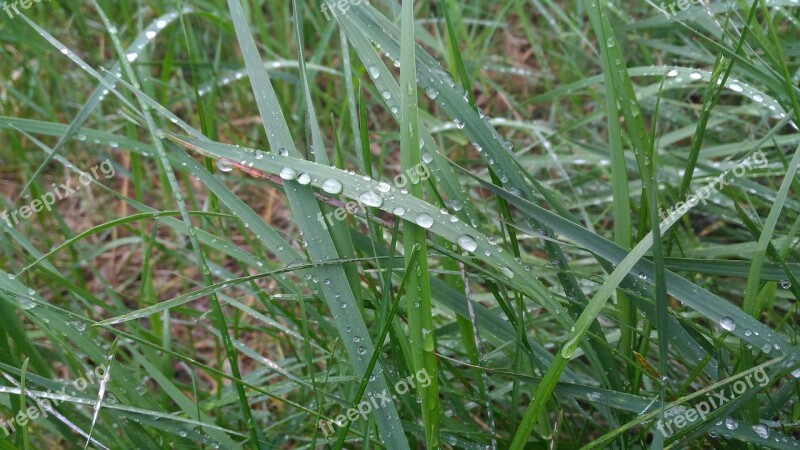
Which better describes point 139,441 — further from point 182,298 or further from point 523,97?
point 523,97

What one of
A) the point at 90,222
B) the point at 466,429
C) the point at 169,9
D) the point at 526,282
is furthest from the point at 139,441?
the point at 169,9

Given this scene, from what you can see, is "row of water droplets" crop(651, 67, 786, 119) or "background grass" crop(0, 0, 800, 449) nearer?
"background grass" crop(0, 0, 800, 449)

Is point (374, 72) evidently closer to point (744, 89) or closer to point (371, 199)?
point (371, 199)

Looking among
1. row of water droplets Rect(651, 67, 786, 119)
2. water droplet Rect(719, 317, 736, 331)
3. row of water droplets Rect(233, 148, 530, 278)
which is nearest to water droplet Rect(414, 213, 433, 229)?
row of water droplets Rect(233, 148, 530, 278)

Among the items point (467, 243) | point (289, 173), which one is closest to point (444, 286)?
point (467, 243)

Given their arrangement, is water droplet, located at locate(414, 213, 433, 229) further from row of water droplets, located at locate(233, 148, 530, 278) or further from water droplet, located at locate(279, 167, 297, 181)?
water droplet, located at locate(279, 167, 297, 181)

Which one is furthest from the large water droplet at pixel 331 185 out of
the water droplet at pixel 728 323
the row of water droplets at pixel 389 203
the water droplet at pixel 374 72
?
the water droplet at pixel 728 323
